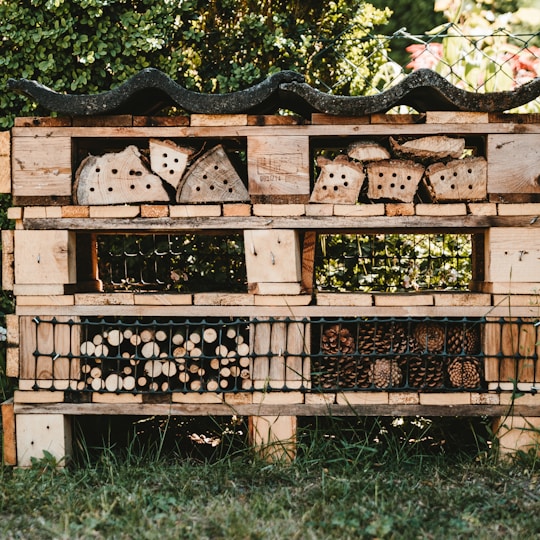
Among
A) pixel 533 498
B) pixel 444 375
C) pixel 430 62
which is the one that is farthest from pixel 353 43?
pixel 533 498

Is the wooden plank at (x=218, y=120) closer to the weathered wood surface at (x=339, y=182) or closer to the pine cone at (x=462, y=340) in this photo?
the weathered wood surface at (x=339, y=182)

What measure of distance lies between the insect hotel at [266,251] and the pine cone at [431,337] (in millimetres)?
89

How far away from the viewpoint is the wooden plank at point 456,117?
300 cm

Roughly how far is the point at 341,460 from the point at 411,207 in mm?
1280

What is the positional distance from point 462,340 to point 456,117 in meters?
1.09

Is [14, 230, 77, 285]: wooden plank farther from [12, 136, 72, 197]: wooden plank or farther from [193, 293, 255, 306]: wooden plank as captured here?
[193, 293, 255, 306]: wooden plank

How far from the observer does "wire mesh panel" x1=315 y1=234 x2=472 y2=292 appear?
4207 mm

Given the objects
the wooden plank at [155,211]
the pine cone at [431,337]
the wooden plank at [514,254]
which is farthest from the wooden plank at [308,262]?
the wooden plank at [514,254]

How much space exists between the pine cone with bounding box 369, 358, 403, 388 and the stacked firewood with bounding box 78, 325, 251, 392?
62cm

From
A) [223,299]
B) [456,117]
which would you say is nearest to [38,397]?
[223,299]

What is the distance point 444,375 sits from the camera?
3143mm

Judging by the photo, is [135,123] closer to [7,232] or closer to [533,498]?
[7,232]

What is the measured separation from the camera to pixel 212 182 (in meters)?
3.05

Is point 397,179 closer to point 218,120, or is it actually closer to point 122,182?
point 218,120
